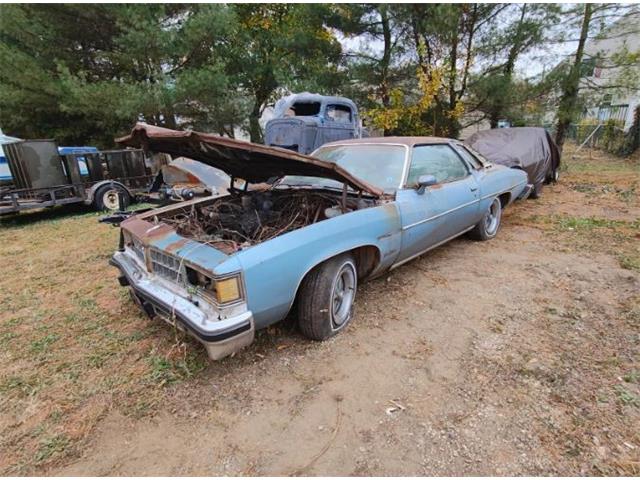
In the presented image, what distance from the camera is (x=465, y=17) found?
962 centimetres

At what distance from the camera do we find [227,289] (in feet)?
6.25

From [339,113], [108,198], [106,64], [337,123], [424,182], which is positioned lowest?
[108,198]

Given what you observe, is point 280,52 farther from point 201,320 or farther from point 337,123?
point 201,320

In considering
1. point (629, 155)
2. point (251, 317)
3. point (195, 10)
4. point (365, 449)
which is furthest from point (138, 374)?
point (629, 155)

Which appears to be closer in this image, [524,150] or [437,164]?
[437,164]

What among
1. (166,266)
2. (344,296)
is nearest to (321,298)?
(344,296)

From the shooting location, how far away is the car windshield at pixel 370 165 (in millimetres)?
3184

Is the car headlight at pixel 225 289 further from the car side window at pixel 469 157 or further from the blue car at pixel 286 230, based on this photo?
the car side window at pixel 469 157

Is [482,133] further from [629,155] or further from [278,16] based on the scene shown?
[278,16]

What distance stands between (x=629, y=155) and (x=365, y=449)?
1647 centimetres

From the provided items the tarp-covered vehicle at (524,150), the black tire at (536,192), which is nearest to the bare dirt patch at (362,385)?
the tarp-covered vehicle at (524,150)

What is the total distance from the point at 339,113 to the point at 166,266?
772cm

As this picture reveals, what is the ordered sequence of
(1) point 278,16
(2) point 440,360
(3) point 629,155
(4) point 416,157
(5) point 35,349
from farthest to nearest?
(1) point 278,16
(3) point 629,155
(4) point 416,157
(5) point 35,349
(2) point 440,360

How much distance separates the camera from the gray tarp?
6.80 metres
